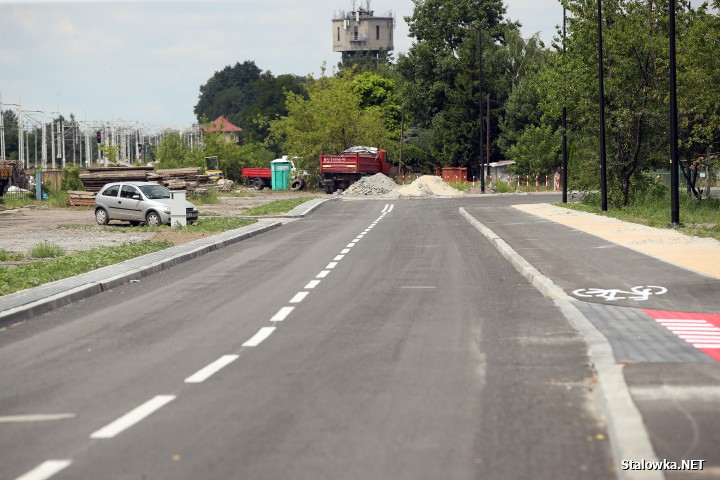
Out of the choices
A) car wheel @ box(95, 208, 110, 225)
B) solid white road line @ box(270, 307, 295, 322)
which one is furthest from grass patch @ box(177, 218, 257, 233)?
solid white road line @ box(270, 307, 295, 322)

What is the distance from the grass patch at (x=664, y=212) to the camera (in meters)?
27.0

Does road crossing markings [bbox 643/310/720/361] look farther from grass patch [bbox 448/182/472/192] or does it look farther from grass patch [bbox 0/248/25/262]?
grass patch [bbox 448/182/472/192]

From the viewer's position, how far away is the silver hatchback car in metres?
35.5

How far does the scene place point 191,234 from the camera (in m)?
30.4

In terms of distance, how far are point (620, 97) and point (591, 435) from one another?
122ft

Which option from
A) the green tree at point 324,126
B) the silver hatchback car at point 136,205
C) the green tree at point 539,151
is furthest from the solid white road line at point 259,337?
the green tree at point 324,126

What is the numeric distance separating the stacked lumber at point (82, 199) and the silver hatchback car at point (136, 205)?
15072 millimetres

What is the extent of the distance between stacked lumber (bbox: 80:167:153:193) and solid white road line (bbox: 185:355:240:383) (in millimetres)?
40574

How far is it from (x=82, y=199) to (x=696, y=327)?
44.1m

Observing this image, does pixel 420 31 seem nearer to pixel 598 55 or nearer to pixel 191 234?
pixel 598 55

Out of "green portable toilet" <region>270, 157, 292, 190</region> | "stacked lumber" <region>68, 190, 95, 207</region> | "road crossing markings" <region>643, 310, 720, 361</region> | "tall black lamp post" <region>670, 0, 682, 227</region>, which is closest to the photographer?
"road crossing markings" <region>643, 310, 720, 361</region>

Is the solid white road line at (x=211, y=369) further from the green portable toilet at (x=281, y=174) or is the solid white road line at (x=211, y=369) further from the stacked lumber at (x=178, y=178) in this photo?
the green portable toilet at (x=281, y=174)

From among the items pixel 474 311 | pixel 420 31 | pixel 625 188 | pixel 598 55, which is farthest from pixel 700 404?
pixel 420 31

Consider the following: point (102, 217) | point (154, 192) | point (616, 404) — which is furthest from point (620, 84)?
point (616, 404)
